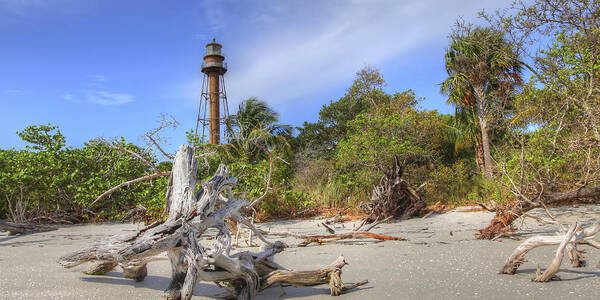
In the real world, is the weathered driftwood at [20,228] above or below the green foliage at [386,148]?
below

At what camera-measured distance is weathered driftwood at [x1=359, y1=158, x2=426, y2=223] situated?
342 inches

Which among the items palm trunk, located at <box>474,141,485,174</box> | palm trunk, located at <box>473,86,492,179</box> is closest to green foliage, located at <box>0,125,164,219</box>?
palm trunk, located at <box>473,86,492,179</box>

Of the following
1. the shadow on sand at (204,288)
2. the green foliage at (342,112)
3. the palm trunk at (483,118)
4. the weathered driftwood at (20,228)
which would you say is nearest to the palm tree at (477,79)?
the palm trunk at (483,118)

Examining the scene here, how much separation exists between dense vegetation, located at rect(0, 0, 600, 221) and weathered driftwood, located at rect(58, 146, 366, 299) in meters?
1.05

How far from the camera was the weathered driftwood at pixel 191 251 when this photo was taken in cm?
297

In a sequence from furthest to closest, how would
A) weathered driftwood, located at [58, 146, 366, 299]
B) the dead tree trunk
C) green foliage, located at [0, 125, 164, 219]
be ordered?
green foliage, located at [0, 125, 164, 219]
the dead tree trunk
weathered driftwood, located at [58, 146, 366, 299]

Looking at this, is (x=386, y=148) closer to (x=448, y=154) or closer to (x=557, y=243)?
(x=448, y=154)

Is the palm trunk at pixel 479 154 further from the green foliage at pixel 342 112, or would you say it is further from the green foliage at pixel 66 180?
the green foliage at pixel 66 180

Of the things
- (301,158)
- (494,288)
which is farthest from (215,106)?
(494,288)

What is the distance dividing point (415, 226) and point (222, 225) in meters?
5.51

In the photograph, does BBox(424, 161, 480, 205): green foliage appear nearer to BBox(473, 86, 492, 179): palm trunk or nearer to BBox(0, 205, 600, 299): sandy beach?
BBox(473, 86, 492, 179): palm trunk

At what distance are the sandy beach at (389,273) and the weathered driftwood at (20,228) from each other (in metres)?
1.56

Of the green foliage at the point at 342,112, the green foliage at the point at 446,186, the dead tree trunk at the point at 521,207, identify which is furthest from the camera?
the green foliage at the point at 342,112

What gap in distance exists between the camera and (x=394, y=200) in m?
8.86
